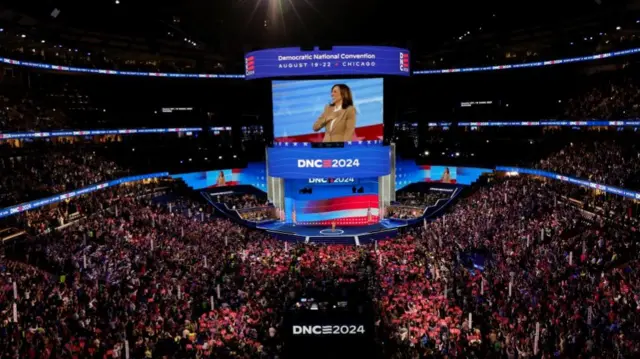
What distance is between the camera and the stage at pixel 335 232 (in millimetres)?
39188

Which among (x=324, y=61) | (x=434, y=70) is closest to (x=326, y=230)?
(x=324, y=61)

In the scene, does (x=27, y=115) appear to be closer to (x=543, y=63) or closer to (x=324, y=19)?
(x=324, y=19)

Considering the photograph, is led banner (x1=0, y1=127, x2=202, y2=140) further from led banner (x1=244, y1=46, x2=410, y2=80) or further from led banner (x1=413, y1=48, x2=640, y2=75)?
led banner (x1=413, y1=48, x2=640, y2=75)

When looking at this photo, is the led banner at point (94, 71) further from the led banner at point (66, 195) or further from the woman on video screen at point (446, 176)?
the woman on video screen at point (446, 176)

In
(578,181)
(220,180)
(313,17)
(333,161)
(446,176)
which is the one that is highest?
(313,17)

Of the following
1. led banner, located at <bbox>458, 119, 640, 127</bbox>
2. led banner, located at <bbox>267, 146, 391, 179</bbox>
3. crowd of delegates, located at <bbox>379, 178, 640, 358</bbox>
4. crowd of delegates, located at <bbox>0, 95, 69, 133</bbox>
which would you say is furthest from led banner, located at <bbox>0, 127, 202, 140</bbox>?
led banner, located at <bbox>458, 119, 640, 127</bbox>

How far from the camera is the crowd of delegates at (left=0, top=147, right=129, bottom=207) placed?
93.5 feet

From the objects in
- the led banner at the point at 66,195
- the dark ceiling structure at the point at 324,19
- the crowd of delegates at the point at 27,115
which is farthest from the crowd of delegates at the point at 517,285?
the crowd of delegates at the point at 27,115

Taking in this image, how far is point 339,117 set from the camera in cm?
4300

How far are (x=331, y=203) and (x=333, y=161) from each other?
4.43 metres

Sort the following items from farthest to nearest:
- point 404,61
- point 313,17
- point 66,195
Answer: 1. point 404,61
2. point 313,17
3. point 66,195

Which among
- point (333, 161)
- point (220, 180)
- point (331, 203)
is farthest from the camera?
point (220, 180)

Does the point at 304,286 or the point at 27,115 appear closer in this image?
the point at 304,286

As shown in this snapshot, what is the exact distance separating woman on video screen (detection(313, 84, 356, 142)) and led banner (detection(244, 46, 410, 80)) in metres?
1.81
